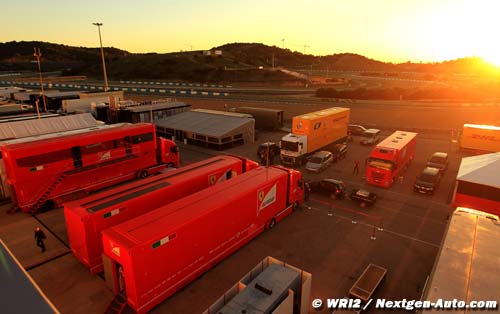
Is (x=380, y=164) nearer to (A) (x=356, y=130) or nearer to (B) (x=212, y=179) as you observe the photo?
(B) (x=212, y=179)

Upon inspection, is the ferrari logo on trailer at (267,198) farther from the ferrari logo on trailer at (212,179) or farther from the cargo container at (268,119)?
the cargo container at (268,119)

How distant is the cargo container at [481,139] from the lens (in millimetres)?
36375

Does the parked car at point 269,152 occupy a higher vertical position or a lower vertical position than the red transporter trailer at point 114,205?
lower

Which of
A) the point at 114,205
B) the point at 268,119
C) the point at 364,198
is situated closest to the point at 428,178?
the point at 364,198

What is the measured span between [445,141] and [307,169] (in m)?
25.8

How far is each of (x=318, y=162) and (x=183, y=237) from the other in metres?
20.0

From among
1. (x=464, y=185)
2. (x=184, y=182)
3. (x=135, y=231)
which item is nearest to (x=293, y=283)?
(x=135, y=231)

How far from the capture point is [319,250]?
59.9 feet

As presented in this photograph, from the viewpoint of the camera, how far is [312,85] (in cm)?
9900

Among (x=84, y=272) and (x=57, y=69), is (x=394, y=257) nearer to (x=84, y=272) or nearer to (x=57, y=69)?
(x=84, y=272)

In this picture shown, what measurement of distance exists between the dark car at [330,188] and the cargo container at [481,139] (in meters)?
23.2

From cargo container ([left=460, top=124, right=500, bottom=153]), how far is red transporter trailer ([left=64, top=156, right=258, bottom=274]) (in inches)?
1327

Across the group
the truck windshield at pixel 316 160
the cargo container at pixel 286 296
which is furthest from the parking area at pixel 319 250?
the truck windshield at pixel 316 160

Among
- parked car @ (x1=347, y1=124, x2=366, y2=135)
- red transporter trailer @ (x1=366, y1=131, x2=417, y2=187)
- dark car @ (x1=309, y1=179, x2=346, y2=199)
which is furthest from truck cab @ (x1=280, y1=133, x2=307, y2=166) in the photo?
parked car @ (x1=347, y1=124, x2=366, y2=135)
